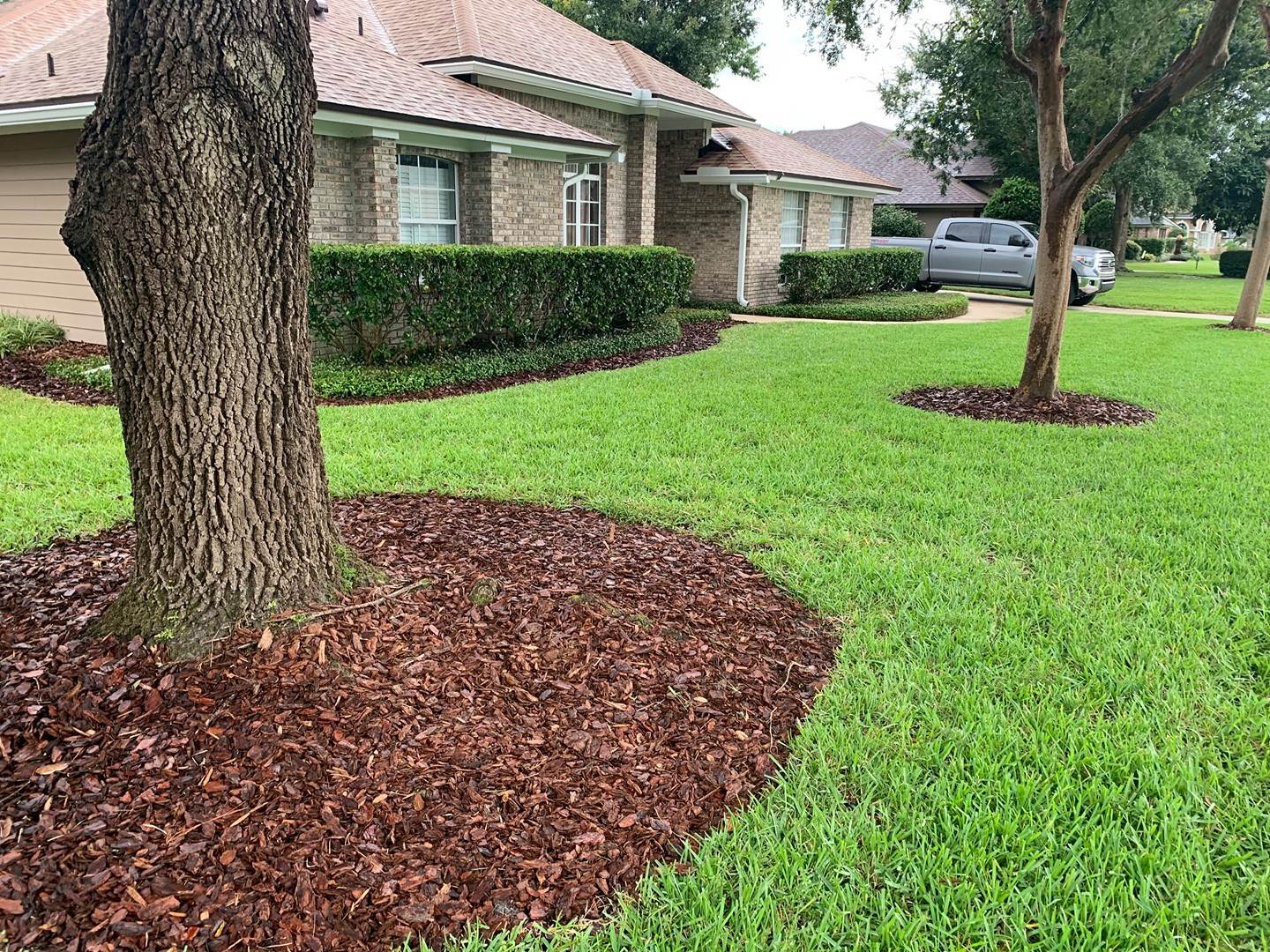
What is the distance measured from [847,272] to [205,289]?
18997mm

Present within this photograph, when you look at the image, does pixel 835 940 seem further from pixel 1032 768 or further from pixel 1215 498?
pixel 1215 498

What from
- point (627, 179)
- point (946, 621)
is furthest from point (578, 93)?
point (946, 621)

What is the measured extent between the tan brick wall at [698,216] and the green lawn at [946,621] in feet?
34.1

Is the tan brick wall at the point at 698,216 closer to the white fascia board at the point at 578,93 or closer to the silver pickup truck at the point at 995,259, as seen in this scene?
the white fascia board at the point at 578,93

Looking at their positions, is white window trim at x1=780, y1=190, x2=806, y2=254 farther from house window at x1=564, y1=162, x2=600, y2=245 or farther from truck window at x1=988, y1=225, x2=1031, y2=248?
house window at x1=564, y1=162, x2=600, y2=245

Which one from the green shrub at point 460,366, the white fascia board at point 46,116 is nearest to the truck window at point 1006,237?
the green shrub at point 460,366

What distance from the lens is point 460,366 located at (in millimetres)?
10320

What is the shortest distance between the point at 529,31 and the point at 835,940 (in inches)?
705

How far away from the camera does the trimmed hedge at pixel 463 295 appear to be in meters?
9.43

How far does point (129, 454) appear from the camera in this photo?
3.14 meters

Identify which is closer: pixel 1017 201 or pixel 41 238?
pixel 41 238

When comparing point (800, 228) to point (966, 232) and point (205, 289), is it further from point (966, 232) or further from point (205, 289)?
point (205, 289)

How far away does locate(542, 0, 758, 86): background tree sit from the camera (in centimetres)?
2847

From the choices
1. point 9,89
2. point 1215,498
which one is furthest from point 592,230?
point 1215,498
